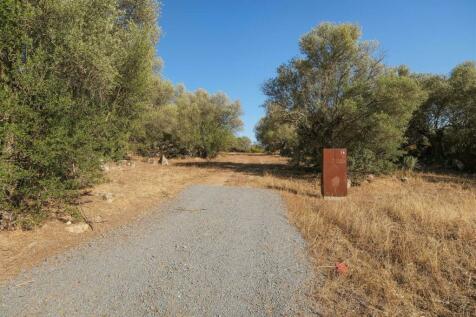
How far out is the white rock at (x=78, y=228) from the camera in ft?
21.2

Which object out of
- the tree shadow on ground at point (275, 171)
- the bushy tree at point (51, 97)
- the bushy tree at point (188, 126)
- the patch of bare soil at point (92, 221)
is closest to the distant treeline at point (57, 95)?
the bushy tree at point (51, 97)

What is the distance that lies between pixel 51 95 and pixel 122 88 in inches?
161

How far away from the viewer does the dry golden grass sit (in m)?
3.80

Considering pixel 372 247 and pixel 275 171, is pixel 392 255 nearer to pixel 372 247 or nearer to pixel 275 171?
pixel 372 247

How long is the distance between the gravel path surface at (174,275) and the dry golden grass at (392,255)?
1.99ft

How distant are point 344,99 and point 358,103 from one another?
137 centimetres

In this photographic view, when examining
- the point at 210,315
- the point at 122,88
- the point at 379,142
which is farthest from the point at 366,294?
the point at 379,142

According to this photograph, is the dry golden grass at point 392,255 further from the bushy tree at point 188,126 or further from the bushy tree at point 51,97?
the bushy tree at point 188,126

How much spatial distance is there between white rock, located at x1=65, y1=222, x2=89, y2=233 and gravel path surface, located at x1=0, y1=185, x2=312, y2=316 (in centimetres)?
76

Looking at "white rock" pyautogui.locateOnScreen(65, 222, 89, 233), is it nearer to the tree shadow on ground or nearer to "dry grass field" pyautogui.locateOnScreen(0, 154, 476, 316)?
"dry grass field" pyautogui.locateOnScreen(0, 154, 476, 316)

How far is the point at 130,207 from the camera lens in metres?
8.89

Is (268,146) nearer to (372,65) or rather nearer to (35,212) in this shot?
(372,65)

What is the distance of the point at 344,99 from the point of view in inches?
639

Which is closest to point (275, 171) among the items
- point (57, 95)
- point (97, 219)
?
point (97, 219)
